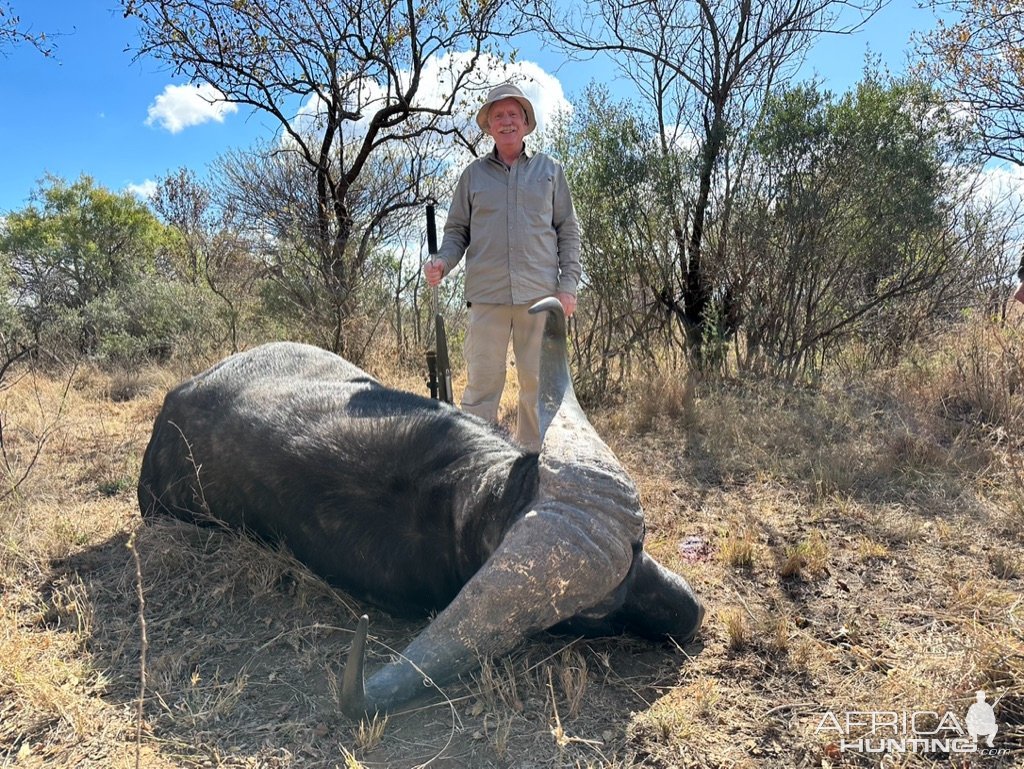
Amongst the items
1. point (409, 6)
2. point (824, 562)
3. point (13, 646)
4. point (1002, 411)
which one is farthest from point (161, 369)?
point (1002, 411)

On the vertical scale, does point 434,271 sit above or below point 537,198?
below

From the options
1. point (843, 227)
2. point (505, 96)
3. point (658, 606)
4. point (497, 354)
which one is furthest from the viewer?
point (843, 227)

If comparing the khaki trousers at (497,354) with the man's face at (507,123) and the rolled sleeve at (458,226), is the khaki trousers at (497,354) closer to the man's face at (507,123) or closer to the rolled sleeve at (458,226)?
the rolled sleeve at (458,226)

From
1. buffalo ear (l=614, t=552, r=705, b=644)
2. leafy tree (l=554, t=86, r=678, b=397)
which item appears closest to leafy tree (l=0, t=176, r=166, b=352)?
leafy tree (l=554, t=86, r=678, b=397)

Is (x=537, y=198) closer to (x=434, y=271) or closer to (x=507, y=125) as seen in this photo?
(x=507, y=125)

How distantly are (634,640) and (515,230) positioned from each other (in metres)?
2.60

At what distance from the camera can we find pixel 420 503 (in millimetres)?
2721

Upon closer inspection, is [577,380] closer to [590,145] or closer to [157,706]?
[590,145]

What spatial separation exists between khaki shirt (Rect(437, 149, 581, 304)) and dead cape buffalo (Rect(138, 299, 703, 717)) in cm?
109

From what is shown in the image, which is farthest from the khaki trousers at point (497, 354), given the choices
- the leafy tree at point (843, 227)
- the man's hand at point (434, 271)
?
the leafy tree at point (843, 227)

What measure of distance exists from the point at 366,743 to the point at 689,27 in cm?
767

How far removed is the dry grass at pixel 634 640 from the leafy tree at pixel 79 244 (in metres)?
13.3

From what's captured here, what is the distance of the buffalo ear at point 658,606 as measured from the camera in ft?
8.41

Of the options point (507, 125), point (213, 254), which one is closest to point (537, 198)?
point (507, 125)
